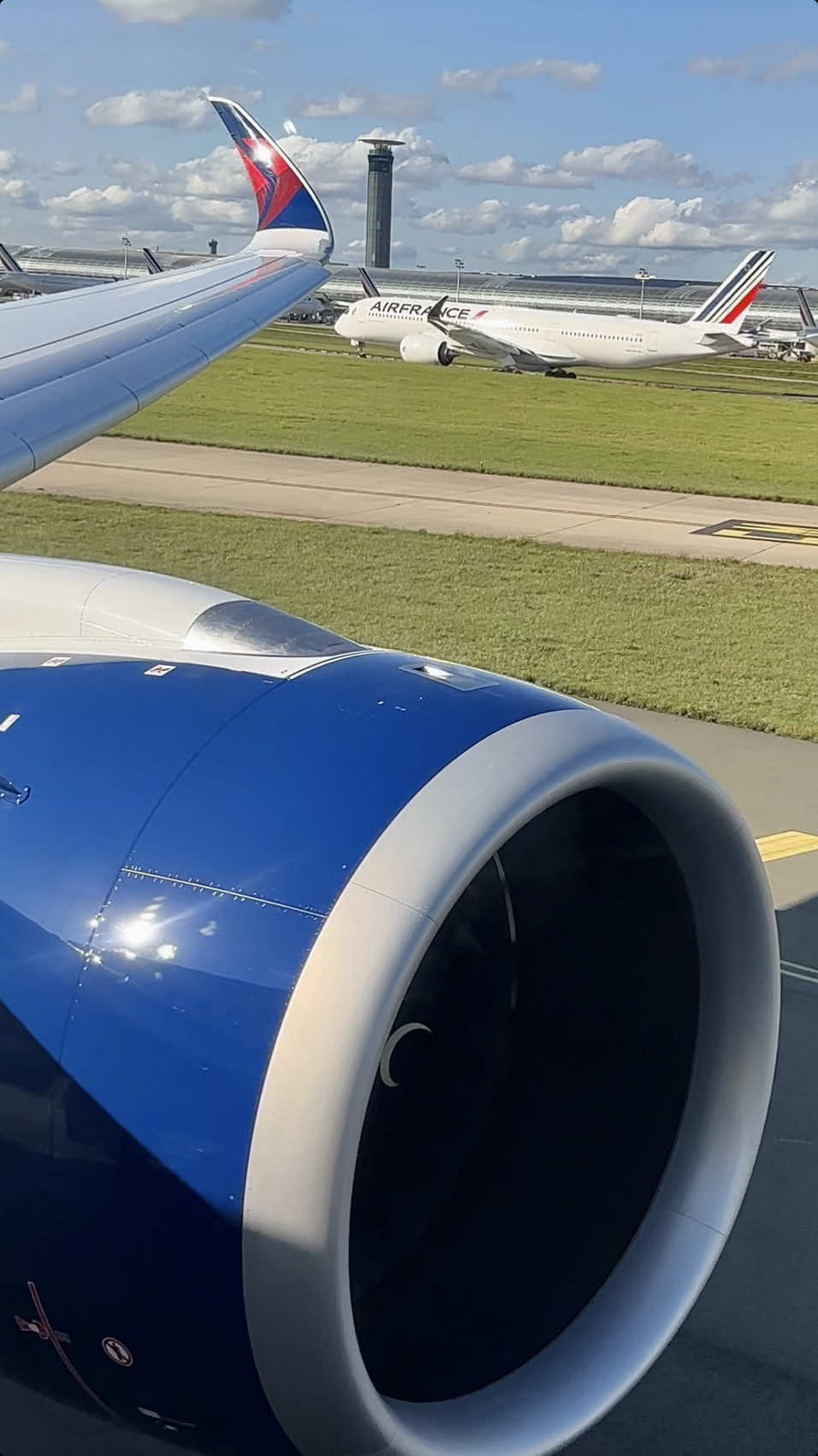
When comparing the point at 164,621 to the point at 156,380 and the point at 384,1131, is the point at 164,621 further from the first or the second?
the point at 156,380

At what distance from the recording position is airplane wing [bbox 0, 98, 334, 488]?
479 cm

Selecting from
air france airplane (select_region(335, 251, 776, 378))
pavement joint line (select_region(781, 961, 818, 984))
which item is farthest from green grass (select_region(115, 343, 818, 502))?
pavement joint line (select_region(781, 961, 818, 984))

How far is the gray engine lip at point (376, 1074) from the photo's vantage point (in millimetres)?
2146

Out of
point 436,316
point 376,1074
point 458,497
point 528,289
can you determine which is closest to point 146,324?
point 376,1074

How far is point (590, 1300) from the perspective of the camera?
114 inches

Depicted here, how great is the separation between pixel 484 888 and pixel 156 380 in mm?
3176

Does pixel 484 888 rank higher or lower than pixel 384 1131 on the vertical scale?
higher

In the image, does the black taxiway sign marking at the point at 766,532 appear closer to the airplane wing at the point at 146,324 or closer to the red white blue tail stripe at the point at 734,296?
the airplane wing at the point at 146,324

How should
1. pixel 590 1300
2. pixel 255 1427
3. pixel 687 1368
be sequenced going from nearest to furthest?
pixel 255 1427 → pixel 590 1300 → pixel 687 1368

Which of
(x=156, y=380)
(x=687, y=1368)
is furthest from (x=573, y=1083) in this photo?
(x=156, y=380)

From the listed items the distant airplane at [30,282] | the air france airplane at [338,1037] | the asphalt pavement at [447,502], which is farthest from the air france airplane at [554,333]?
the air france airplane at [338,1037]

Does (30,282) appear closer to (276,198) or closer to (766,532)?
(766,532)

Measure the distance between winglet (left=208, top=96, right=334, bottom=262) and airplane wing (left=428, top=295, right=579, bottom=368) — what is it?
161 ft

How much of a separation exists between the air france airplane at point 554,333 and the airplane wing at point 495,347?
0.03m
